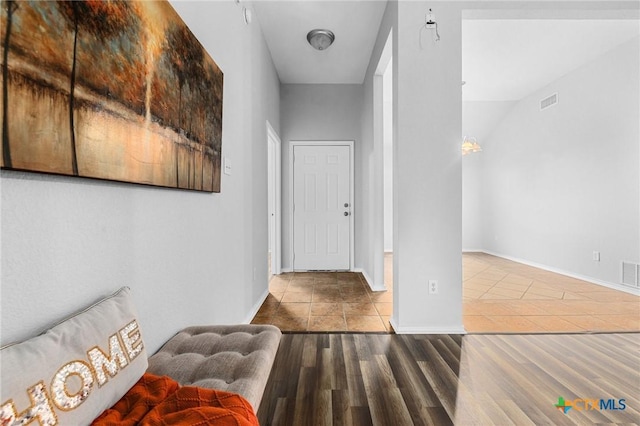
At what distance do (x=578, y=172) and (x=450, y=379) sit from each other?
3.95 m

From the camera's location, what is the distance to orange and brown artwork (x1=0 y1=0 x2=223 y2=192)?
25.5 inches

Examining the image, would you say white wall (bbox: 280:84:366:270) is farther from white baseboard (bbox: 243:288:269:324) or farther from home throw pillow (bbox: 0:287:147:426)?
home throw pillow (bbox: 0:287:147:426)

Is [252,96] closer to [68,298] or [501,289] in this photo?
[68,298]

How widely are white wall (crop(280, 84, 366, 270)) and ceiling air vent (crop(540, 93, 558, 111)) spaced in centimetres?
293

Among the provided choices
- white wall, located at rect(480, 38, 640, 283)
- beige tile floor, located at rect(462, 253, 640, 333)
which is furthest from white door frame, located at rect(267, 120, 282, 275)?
white wall, located at rect(480, 38, 640, 283)

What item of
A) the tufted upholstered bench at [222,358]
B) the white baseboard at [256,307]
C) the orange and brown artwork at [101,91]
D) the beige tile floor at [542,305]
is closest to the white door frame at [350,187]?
the white baseboard at [256,307]

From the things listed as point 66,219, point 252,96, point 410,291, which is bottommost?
point 410,291

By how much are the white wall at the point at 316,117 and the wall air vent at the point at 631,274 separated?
10.3 feet

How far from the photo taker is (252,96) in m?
2.71

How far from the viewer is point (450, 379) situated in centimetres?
172

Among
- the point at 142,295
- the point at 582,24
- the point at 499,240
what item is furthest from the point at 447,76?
the point at 499,240

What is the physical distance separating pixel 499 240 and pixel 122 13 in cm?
656

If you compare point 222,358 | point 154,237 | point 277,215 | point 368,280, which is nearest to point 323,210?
point 277,215

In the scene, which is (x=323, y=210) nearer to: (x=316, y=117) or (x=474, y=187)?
(x=316, y=117)
